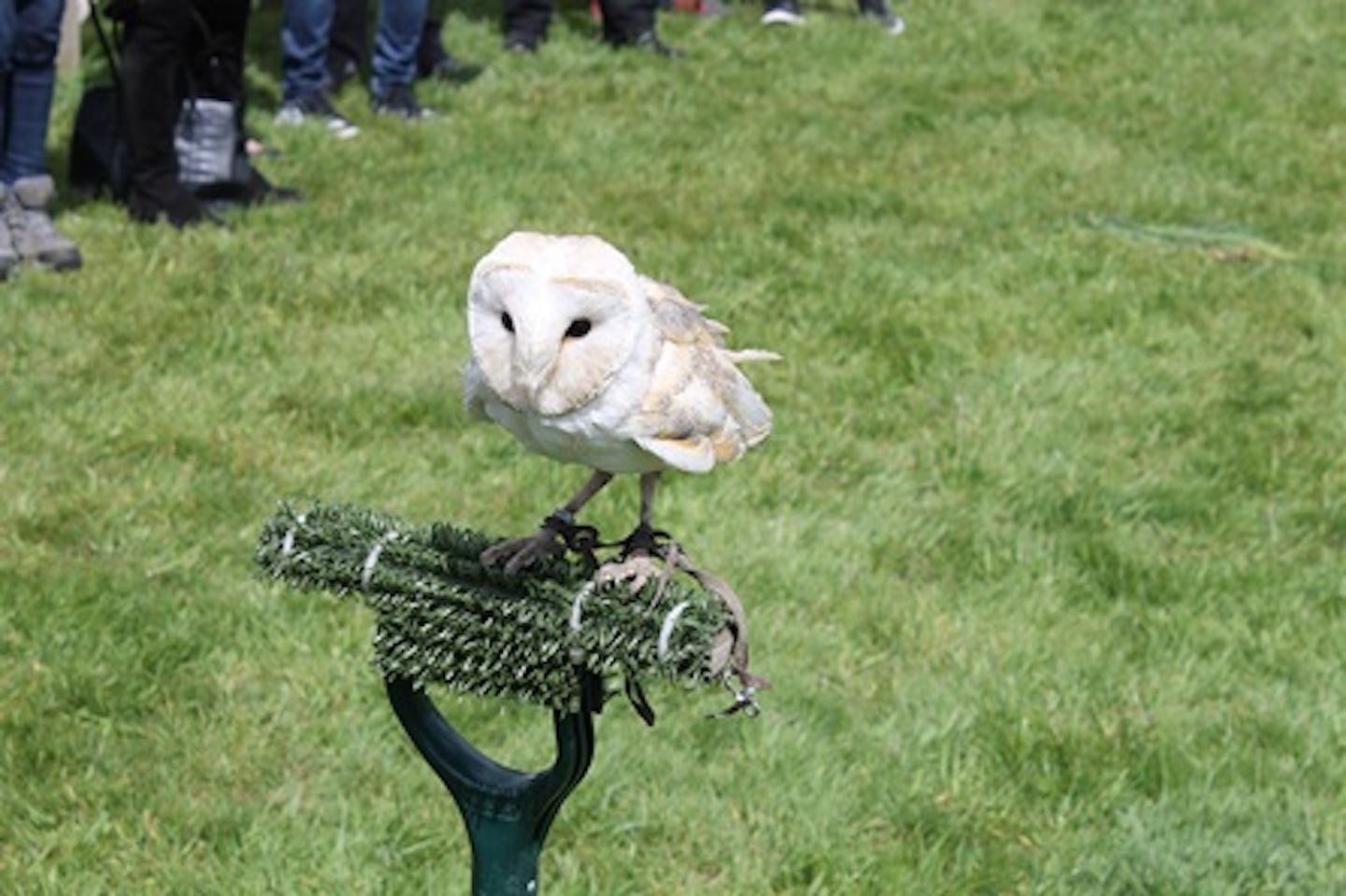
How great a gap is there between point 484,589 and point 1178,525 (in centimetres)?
328

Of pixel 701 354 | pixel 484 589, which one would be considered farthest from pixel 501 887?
pixel 701 354

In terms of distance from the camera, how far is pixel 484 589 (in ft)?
7.30

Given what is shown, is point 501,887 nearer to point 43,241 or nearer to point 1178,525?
point 1178,525

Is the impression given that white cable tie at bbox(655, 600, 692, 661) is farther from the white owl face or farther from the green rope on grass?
the white owl face

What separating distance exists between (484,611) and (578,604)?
0.39 feet

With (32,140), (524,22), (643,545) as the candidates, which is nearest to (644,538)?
(643,545)

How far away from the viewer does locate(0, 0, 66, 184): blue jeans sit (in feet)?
21.3

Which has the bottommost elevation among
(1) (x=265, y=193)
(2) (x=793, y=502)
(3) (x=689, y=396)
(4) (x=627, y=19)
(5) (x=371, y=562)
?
(4) (x=627, y=19)

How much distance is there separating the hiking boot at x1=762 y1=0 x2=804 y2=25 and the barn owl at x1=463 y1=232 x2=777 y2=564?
353 inches

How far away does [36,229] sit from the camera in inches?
253

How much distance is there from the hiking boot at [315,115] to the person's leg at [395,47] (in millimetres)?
284

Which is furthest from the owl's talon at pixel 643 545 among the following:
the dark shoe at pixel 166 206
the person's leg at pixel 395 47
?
the person's leg at pixel 395 47

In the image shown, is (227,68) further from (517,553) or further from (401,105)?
(517,553)

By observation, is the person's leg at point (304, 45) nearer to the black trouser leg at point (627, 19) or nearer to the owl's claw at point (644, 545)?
the black trouser leg at point (627, 19)
